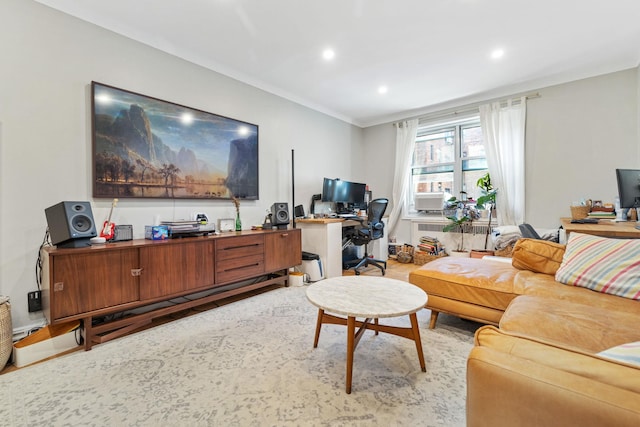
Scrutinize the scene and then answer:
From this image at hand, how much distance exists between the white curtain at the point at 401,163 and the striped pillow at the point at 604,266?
3.10 meters

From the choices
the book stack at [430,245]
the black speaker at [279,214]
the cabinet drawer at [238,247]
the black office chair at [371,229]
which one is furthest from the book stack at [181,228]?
the book stack at [430,245]

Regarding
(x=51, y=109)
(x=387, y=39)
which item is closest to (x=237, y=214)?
(x=51, y=109)

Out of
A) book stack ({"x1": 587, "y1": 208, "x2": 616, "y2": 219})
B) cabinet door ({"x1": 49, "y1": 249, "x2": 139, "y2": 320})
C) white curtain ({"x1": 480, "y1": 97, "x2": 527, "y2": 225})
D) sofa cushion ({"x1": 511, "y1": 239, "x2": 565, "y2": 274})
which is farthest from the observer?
white curtain ({"x1": 480, "y1": 97, "x2": 527, "y2": 225})

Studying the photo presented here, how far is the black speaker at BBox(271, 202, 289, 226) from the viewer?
10.8ft

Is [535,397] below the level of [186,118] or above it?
below

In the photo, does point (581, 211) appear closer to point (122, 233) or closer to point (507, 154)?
point (507, 154)

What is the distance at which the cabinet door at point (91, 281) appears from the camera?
5.58 feet

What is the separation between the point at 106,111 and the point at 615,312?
12.1 ft

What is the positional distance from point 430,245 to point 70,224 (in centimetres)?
441

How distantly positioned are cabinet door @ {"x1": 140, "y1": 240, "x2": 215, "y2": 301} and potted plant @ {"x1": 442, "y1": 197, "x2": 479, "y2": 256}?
11.5ft

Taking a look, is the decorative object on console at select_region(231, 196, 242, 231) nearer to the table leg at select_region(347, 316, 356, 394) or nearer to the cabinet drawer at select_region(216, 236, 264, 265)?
the cabinet drawer at select_region(216, 236, 264, 265)

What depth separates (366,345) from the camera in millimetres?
1888

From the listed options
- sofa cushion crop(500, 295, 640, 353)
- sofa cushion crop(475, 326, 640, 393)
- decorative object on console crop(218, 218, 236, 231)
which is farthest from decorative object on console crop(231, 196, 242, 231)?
sofa cushion crop(475, 326, 640, 393)

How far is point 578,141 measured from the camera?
3.43 m
